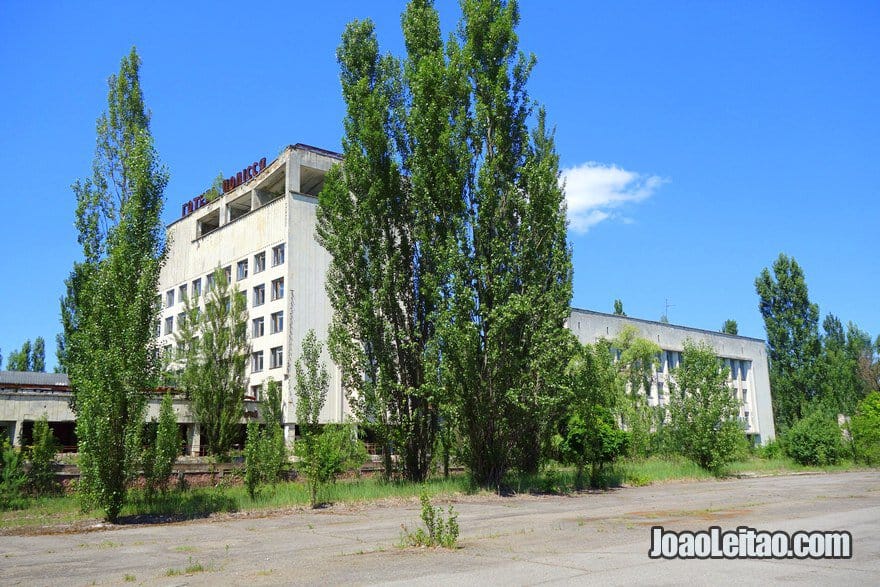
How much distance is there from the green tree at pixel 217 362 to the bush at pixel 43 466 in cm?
1374

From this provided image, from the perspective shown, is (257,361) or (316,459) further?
(257,361)

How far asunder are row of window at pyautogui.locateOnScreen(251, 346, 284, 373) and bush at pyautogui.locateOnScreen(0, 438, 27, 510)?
19934 mm

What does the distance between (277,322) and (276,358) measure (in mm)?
2186

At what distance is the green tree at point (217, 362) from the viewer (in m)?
36.4

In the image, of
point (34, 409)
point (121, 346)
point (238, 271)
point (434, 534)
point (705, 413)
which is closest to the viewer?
point (434, 534)

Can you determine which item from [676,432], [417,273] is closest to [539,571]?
[417,273]

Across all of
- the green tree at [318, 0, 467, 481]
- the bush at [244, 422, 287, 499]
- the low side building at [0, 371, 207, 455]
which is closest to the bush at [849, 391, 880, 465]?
the green tree at [318, 0, 467, 481]

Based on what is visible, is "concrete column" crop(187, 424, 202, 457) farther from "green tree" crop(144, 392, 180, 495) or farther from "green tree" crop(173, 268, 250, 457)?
"green tree" crop(144, 392, 180, 495)

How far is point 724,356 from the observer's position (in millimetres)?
61344

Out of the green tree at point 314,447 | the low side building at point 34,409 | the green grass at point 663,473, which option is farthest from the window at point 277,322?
the green grass at point 663,473

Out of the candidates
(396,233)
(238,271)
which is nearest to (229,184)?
(238,271)

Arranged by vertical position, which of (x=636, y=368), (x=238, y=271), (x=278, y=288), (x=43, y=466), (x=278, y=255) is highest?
(x=278, y=255)

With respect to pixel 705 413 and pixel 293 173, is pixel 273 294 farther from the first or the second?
pixel 705 413

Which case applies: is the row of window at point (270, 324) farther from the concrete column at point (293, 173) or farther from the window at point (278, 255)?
the concrete column at point (293, 173)
